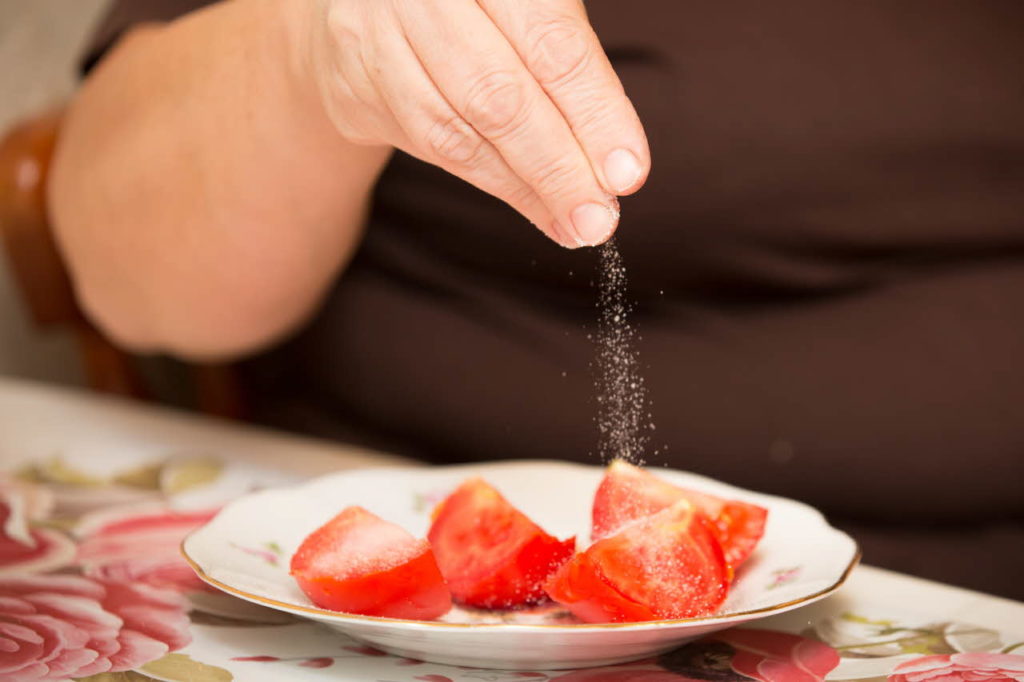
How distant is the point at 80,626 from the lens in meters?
0.53

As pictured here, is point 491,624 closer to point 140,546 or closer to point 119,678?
point 119,678

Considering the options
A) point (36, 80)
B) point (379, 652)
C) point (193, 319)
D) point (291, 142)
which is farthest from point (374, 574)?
point (36, 80)

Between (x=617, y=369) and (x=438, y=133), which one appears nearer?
(x=438, y=133)

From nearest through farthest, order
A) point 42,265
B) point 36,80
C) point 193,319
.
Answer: point 193,319 < point 42,265 < point 36,80

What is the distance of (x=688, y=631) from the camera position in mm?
443

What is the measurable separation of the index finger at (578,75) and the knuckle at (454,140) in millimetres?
41

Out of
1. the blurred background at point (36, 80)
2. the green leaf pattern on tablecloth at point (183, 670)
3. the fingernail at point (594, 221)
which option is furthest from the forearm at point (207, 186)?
the blurred background at point (36, 80)

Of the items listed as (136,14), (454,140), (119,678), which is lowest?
(119,678)

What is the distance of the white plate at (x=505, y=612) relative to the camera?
433mm

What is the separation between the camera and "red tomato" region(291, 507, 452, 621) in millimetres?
465

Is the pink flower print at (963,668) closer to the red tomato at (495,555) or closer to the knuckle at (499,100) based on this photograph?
the red tomato at (495,555)

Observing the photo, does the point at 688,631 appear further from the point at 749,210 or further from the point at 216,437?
the point at 216,437

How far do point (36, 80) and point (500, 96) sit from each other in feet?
3.66

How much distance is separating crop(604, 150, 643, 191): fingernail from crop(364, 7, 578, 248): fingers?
5cm
